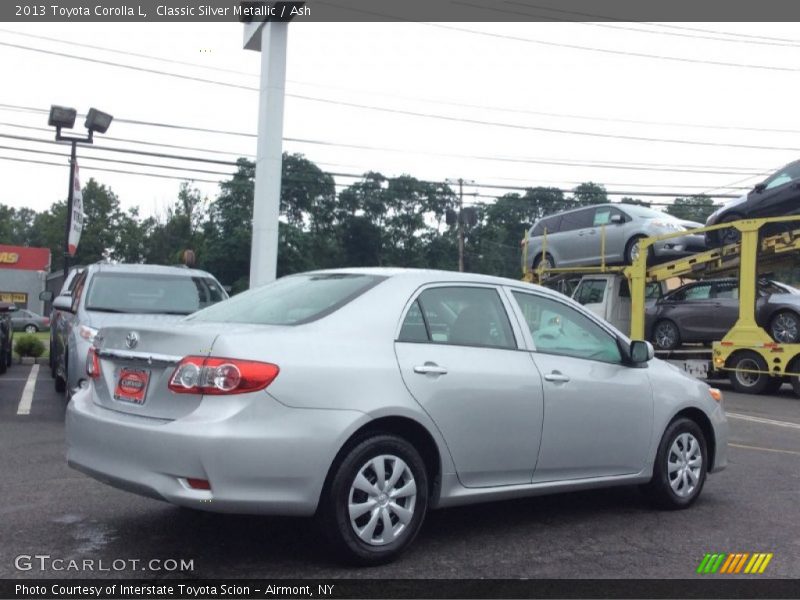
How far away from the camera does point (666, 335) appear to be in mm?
18156

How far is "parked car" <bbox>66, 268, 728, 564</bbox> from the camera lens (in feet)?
14.1

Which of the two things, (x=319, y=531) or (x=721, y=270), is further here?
(x=721, y=270)

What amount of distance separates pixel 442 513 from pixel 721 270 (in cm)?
1263

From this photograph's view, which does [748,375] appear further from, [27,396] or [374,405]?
[374,405]

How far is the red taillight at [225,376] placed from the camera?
4.31 metres

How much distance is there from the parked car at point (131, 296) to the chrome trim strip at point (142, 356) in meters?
4.88

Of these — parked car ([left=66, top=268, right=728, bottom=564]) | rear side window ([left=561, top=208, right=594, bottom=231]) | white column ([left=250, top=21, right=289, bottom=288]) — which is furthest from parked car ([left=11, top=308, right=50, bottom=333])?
parked car ([left=66, top=268, right=728, bottom=564])

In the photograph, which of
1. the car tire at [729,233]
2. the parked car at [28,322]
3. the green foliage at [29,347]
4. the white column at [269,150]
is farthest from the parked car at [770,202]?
the parked car at [28,322]

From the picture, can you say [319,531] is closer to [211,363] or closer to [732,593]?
[211,363]

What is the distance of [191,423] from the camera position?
4.30 metres

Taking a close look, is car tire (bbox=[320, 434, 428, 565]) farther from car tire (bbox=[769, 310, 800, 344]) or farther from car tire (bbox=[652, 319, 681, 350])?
car tire (bbox=[652, 319, 681, 350])

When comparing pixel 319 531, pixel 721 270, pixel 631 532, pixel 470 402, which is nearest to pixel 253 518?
pixel 319 531

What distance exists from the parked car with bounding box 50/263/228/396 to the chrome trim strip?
488cm

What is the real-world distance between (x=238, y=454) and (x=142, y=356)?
0.83m
